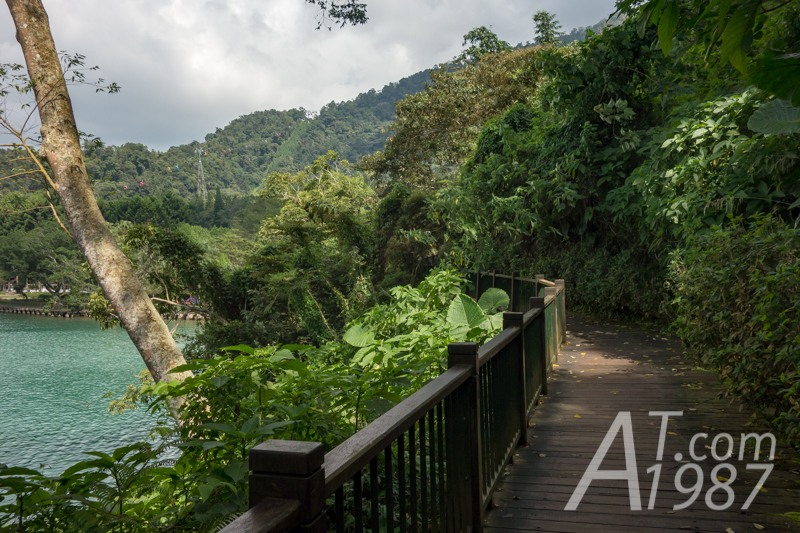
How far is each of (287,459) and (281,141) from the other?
146761 mm

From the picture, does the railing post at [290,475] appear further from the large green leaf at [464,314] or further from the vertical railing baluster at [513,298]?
the vertical railing baluster at [513,298]

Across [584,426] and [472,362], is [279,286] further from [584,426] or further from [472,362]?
[472,362]

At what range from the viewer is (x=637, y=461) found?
4.05 m

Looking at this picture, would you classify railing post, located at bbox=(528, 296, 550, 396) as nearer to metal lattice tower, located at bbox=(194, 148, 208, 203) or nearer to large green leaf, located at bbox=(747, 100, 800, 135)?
large green leaf, located at bbox=(747, 100, 800, 135)

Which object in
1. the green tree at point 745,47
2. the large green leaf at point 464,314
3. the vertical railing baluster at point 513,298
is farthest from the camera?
the vertical railing baluster at point 513,298

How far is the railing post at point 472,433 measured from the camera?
2746mm

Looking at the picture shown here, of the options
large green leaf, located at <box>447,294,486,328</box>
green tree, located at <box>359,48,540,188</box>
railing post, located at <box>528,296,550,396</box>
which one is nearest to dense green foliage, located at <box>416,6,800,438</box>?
railing post, located at <box>528,296,550,396</box>

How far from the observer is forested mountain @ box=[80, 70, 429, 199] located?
11931 centimetres

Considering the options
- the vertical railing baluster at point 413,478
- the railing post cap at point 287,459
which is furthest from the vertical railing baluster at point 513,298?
the railing post cap at point 287,459

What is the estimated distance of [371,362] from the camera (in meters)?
4.65

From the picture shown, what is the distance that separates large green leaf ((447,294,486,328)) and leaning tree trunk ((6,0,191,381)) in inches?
262

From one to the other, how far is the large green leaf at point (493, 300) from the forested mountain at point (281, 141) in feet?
345

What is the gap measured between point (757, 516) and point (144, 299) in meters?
10.7

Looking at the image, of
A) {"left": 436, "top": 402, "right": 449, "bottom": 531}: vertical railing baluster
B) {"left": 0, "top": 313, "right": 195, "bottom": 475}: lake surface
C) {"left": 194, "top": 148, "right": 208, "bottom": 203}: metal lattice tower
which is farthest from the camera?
{"left": 194, "top": 148, "right": 208, "bottom": 203}: metal lattice tower
